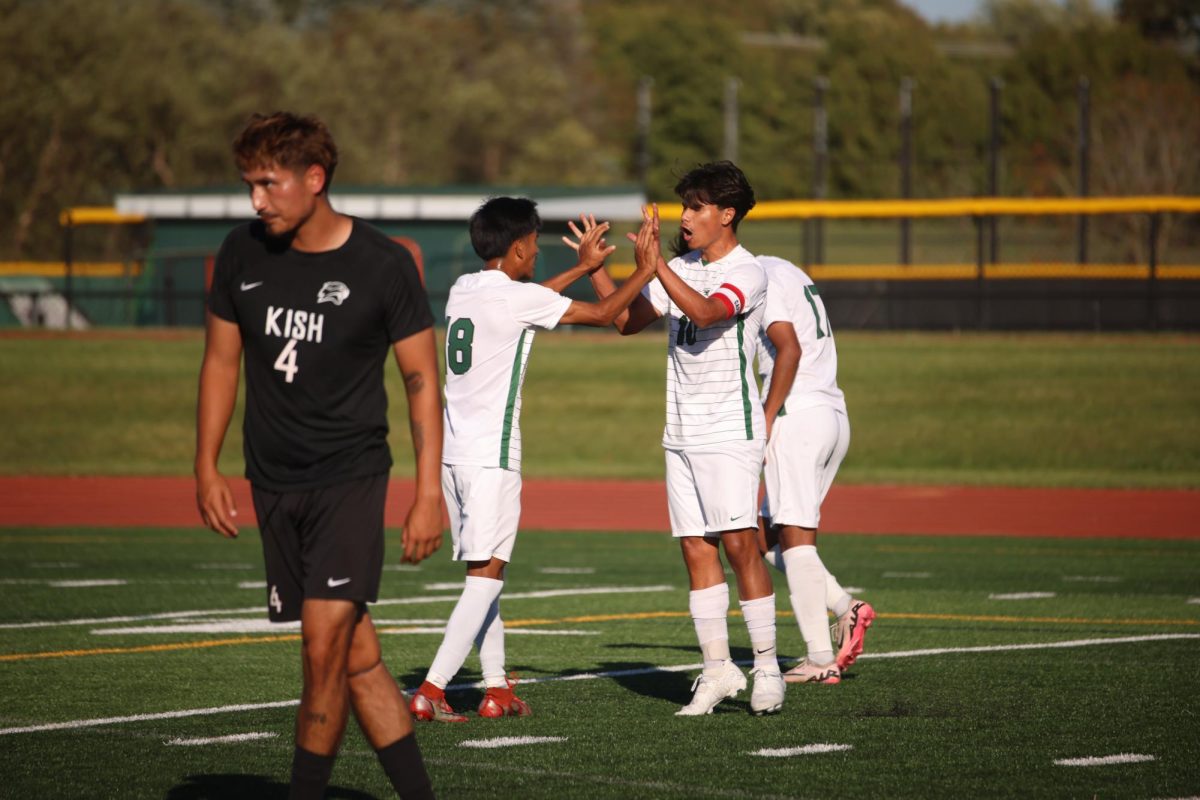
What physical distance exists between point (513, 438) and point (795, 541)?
6.02 feet

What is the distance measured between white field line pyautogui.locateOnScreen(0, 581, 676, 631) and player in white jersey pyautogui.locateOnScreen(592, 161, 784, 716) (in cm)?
440

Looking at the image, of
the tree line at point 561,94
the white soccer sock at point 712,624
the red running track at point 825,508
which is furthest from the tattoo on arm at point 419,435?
the tree line at point 561,94

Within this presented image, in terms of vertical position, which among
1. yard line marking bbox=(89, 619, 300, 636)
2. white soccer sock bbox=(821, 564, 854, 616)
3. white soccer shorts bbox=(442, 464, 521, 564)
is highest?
white soccer shorts bbox=(442, 464, 521, 564)

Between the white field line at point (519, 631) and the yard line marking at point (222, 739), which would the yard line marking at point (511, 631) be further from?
the yard line marking at point (222, 739)

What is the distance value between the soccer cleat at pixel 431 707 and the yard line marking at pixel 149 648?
254cm

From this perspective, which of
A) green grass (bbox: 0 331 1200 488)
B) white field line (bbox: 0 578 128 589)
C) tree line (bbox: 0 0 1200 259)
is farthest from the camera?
tree line (bbox: 0 0 1200 259)

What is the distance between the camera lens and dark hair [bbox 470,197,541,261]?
25.4ft

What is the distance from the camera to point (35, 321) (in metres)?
37.1

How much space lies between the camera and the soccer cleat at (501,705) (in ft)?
25.1

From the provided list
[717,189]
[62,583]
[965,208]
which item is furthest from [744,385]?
[965,208]

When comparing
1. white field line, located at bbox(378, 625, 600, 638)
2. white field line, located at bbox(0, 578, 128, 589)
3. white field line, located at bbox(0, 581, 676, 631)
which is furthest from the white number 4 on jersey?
white field line, located at bbox(0, 578, 128, 589)

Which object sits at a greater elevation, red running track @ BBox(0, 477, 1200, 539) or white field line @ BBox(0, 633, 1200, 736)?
white field line @ BBox(0, 633, 1200, 736)

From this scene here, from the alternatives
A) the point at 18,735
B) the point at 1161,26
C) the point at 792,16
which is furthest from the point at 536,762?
the point at 792,16

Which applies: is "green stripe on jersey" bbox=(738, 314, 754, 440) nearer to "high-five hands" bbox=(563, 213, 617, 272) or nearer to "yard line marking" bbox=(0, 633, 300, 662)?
"high-five hands" bbox=(563, 213, 617, 272)
